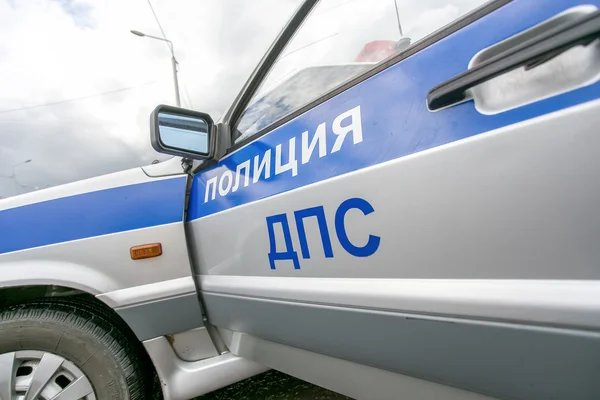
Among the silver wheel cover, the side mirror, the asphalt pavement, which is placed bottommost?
the asphalt pavement

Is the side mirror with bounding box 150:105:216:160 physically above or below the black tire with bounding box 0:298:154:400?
above

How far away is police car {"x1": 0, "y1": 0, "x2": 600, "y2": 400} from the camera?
0.60 metres

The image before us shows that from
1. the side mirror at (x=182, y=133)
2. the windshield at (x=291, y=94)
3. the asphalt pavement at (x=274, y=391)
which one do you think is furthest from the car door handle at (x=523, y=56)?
the asphalt pavement at (x=274, y=391)

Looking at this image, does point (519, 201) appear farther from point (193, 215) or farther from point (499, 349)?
point (193, 215)

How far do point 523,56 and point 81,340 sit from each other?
Answer: 1.79 meters

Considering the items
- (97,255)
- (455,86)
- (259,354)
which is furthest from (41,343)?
(455,86)

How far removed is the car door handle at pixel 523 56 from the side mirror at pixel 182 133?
97 centimetres

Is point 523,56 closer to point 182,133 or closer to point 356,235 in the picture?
point 356,235

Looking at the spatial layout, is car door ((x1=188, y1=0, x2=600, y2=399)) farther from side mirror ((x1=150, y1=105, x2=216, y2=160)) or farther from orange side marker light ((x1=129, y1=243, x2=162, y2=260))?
orange side marker light ((x1=129, y1=243, x2=162, y2=260))

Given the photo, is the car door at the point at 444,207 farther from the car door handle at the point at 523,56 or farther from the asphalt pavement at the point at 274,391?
the asphalt pavement at the point at 274,391

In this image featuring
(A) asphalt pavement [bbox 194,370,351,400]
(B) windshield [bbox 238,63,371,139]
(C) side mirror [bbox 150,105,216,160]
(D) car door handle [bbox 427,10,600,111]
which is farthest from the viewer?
(A) asphalt pavement [bbox 194,370,351,400]

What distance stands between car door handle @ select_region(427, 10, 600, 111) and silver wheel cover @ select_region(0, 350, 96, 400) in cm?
172

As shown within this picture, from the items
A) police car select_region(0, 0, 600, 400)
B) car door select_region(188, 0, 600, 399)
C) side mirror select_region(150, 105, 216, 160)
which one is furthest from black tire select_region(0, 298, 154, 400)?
side mirror select_region(150, 105, 216, 160)

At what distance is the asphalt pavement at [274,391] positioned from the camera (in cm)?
167
